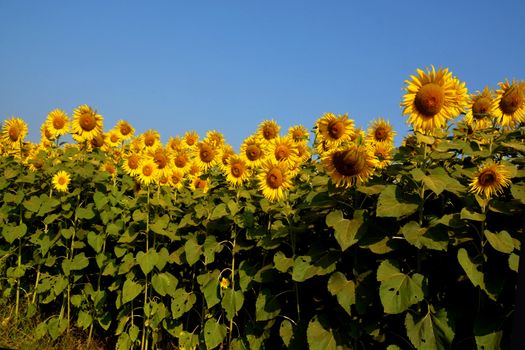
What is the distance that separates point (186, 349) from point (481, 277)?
2.84 metres

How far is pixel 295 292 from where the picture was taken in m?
3.80

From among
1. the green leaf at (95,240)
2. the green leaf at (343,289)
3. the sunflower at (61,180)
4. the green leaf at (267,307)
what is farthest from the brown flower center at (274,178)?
the sunflower at (61,180)

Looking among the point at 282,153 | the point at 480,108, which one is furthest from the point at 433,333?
the point at 282,153

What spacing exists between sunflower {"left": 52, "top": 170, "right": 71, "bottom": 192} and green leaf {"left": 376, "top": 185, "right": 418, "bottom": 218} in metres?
3.89

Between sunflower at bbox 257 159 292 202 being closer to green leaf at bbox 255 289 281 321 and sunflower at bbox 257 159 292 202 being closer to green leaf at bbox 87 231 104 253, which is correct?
green leaf at bbox 255 289 281 321

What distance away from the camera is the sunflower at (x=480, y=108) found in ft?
12.4

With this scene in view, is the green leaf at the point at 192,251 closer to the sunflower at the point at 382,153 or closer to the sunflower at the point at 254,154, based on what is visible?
the sunflower at the point at 254,154

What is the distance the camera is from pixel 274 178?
4117mm

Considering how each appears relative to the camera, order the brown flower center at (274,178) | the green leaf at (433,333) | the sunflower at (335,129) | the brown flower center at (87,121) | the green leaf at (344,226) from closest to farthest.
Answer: the green leaf at (433,333), the green leaf at (344,226), the brown flower center at (274,178), the sunflower at (335,129), the brown flower center at (87,121)

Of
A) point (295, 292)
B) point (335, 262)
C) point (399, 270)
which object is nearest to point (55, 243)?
point (295, 292)

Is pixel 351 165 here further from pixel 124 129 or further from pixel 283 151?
pixel 124 129

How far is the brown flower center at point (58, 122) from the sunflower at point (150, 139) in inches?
39.9

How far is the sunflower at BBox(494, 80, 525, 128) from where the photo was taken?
3.68 m

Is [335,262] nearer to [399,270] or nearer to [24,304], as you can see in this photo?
[399,270]
